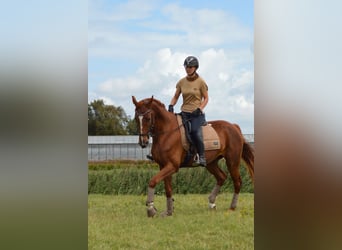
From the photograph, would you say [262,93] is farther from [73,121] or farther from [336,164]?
[73,121]

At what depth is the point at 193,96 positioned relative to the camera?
87.7 inches

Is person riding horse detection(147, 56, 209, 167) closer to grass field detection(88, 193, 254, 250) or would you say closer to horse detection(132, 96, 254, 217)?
horse detection(132, 96, 254, 217)

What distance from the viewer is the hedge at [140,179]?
8.91 ft

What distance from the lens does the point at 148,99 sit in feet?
7.54

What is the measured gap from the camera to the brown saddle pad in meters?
2.54

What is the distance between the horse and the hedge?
0.32 ft

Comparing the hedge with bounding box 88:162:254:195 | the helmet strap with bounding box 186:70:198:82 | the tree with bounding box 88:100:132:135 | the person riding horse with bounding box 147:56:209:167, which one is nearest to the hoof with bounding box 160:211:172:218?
the hedge with bounding box 88:162:254:195

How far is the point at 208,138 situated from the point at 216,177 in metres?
0.25

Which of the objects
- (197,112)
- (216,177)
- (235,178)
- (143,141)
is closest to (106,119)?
(143,141)

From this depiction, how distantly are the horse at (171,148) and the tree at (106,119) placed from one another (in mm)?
139

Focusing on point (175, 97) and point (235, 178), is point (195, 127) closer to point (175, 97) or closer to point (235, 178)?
point (175, 97)

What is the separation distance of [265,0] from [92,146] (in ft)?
6.41

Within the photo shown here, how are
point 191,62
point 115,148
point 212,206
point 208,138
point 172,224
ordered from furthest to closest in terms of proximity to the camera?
point 115,148
point 208,138
point 212,206
point 172,224
point 191,62

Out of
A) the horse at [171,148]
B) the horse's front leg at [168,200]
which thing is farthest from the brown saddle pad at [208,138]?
the horse's front leg at [168,200]
